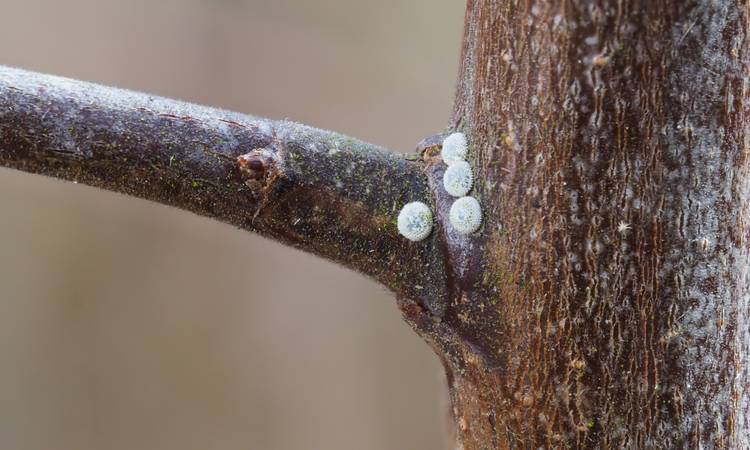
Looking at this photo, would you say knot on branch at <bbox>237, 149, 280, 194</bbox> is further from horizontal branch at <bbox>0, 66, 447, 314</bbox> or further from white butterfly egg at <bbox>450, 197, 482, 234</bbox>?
white butterfly egg at <bbox>450, 197, 482, 234</bbox>

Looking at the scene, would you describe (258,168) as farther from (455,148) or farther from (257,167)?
(455,148)

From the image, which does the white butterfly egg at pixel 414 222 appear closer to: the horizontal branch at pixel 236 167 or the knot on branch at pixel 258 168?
the horizontal branch at pixel 236 167

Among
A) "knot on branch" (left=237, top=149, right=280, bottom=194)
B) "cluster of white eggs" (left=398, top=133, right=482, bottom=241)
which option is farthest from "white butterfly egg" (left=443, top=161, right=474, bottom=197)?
"knot on branch" (left=237, top=149, right=280, bottom=194)

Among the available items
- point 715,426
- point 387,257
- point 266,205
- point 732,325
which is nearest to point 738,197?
point 732,325

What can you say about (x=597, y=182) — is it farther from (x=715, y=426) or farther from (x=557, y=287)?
(x=715, y=426)

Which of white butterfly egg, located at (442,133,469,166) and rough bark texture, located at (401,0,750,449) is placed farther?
white butterfly egg, located at (442,133,469,166)

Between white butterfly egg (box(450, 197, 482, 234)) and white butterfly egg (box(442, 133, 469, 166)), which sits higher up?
white butterfly egg (box(442, 133, 469, 166))
